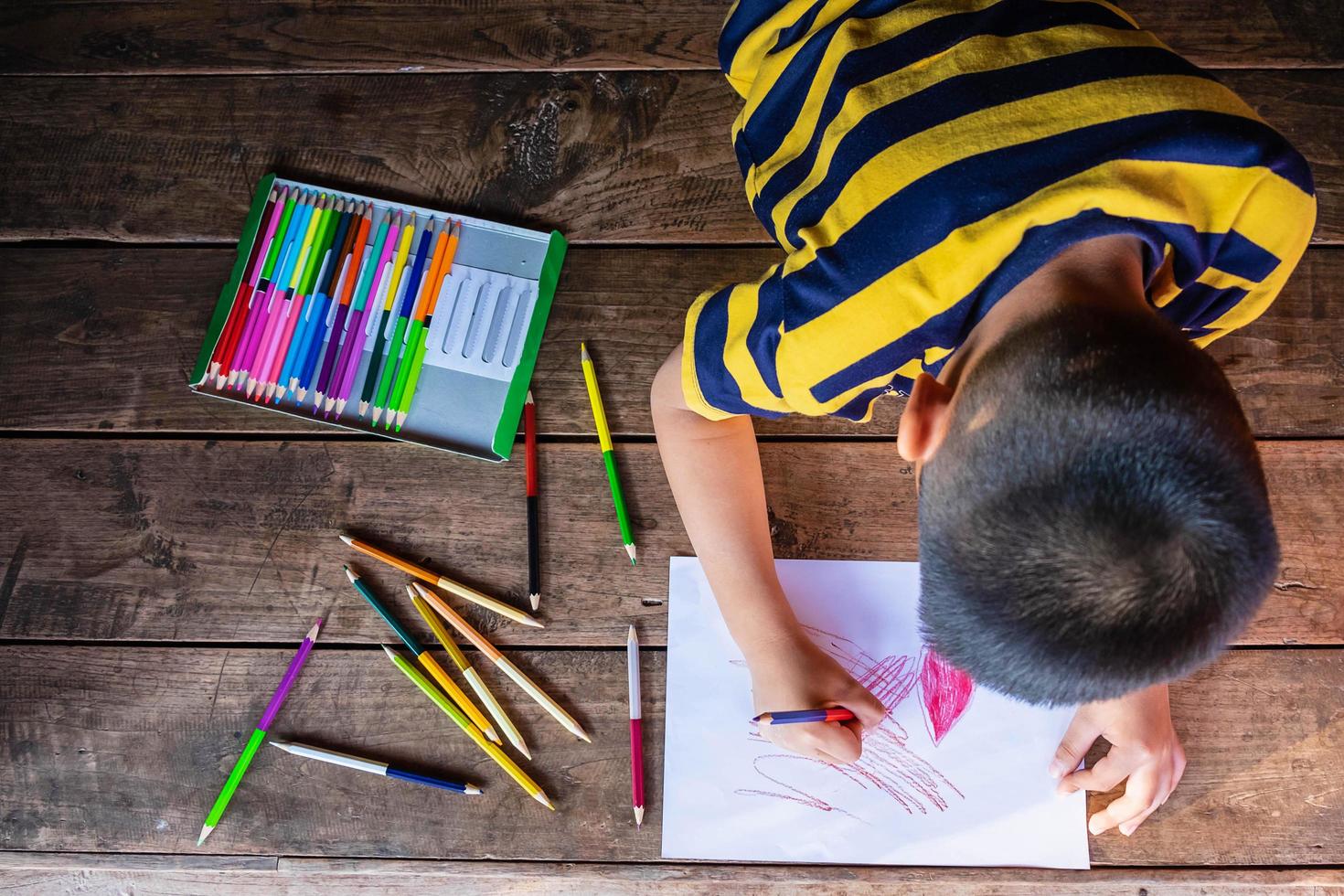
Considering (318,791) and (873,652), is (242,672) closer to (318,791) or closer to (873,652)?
(318,791)

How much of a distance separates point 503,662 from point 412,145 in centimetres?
47

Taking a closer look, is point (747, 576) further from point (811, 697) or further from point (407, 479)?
point (407, 479)

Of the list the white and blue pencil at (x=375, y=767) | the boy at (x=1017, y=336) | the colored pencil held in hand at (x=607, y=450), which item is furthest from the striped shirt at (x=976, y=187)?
the white and blue pencil at (x=375, y=767)

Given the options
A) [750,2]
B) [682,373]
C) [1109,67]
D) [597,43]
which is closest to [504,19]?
[597,43]

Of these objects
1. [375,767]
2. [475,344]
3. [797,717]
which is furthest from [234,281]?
[797,717]

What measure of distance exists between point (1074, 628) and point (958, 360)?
0.16 m

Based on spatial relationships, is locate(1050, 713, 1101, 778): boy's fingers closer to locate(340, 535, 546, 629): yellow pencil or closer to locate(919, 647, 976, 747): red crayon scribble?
locate(919, 647, 976, 747): red crayon scribble

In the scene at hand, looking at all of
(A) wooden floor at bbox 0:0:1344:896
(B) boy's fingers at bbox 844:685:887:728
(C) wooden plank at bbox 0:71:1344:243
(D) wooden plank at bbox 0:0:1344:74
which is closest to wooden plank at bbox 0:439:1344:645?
(A) wooden floor at bbox 0:0:1344:896

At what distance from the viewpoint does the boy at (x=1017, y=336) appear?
14.0 inches

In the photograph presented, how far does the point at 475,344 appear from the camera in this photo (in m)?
0.72

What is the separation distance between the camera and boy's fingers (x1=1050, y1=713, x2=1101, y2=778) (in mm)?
625

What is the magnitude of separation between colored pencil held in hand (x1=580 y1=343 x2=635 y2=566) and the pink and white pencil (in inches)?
2.8

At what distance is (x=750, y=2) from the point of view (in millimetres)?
619

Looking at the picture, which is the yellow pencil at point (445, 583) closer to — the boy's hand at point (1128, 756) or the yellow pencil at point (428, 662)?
the yellow pencil at point (428, 662)
